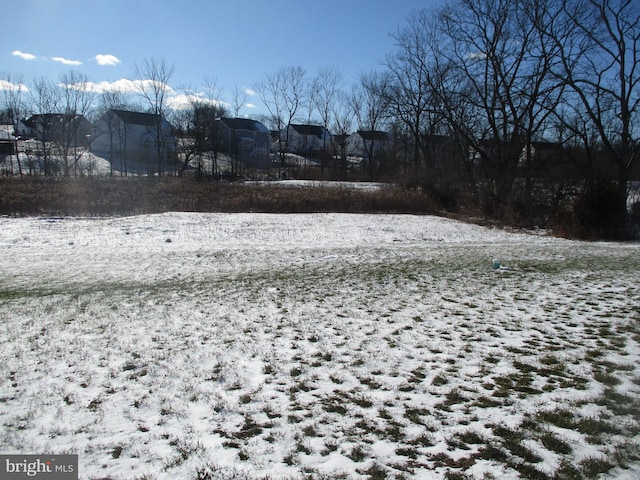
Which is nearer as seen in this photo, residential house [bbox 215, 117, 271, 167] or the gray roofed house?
residential house [bbox 215, 117, 271, 167]

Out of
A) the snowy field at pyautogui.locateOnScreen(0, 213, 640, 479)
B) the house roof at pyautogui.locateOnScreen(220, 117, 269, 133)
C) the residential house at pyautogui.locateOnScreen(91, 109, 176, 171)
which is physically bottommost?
the snowy field at pyautogui.locateOnScreen(0, 213, 640, 479)

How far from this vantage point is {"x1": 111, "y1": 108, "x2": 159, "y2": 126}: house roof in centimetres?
5786

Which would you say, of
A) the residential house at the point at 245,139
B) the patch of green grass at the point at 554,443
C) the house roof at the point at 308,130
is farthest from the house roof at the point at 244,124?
the patch of green grass at the point at 554,443

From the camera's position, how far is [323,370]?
5.03 m

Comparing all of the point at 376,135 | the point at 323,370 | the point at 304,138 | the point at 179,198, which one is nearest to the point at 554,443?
the point at 323,370

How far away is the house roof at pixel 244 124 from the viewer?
229 ft

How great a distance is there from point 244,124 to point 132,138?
19527 mm

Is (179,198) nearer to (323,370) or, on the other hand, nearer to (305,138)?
(323,370)

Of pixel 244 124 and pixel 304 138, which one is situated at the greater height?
pixel 244 124

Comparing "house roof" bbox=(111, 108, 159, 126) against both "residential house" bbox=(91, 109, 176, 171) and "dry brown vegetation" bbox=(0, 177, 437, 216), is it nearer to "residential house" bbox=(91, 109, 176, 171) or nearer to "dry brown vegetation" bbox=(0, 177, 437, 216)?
"residential house" bbox=(91, 109, 176, 171)

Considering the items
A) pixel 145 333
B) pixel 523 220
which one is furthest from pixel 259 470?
pixel 523 220

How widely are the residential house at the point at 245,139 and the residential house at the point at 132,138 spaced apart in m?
8.99

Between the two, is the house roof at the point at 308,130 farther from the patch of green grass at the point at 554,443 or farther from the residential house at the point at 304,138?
the patch of green grass at the point at 554,443

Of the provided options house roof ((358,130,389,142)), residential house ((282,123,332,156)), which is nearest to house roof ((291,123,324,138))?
residential house ((282,123,332,156))
